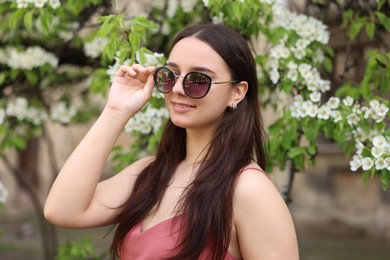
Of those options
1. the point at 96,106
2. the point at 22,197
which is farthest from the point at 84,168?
the point at 22,197

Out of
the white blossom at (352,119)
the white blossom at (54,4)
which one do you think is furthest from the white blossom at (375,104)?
the white blossom at (54,4)

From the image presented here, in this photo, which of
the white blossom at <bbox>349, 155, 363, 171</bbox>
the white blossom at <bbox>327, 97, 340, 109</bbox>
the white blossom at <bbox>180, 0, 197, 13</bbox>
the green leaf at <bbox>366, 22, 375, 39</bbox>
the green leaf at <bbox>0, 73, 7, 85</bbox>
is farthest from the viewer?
the green leaf at <bbox>0, 73, 7, 85</bbox>

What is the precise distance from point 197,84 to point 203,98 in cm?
7

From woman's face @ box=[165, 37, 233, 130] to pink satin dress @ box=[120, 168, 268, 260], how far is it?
1.16 feet

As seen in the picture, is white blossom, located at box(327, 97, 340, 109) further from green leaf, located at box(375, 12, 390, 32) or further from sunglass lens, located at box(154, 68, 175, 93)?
sunglass lens, located at box(154, 68, 175, 93)

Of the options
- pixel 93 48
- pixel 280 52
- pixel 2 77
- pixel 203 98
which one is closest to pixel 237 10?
pixel 280 52

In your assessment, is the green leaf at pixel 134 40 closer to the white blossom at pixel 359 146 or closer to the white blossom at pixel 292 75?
the white blossom at pixel 292 75

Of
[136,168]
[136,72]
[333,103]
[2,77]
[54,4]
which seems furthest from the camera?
[2,77]

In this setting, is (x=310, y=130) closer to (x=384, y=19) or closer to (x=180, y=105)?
(x=384, y=19)

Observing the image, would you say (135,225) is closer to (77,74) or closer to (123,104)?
(123,104)

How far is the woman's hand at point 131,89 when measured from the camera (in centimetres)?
272

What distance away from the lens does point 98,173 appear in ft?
8.61

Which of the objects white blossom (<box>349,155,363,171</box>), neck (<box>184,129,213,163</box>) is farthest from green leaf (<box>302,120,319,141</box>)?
neck (<box>184,129,213,163</box>)

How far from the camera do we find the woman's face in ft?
8.38
